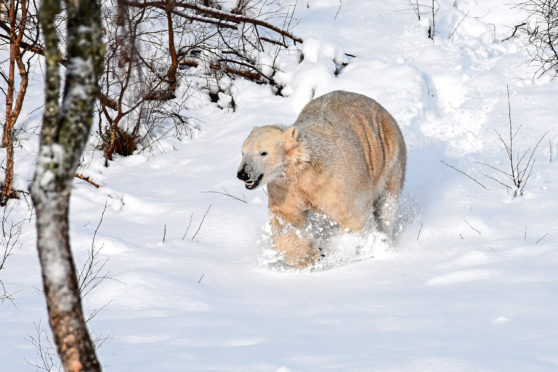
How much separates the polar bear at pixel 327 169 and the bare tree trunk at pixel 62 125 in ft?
9.67

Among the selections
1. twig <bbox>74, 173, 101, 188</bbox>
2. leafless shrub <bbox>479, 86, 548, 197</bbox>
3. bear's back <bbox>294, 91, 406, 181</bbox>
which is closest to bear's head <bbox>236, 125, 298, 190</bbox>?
bear's back <bbox>294, 91, 406, 181</bbox>

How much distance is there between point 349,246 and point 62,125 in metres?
4.05

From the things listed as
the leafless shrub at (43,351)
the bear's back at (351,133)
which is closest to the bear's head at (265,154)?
the bear's back at (351,133)

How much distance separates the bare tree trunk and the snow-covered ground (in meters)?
1.28

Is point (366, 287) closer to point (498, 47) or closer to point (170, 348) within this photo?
point (170, 348)

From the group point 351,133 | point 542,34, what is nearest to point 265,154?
point 351,133

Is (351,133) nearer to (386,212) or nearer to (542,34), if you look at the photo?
(386,212)

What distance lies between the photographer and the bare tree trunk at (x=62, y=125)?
6.71 ft

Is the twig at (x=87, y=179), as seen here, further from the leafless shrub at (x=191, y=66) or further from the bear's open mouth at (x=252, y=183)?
the bear's open mouth at (x=252, y=183)

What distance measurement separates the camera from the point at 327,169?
211 inches

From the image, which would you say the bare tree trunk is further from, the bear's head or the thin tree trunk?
the thin tree trunk

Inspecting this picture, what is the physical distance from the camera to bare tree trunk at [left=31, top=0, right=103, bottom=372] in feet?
6.71

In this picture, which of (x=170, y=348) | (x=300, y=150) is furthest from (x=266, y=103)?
(x=170, y=348)

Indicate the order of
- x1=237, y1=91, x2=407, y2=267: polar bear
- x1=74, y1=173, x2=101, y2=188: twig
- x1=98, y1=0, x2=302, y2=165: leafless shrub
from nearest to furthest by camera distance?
1. x1=237, y1=91, x2=407, y2=267: polar bear
2. x1=74, y1=173, x2=101, y2=188: twig
3. x1=98, y1=0, x2=302, y2=165: leafless shrub
